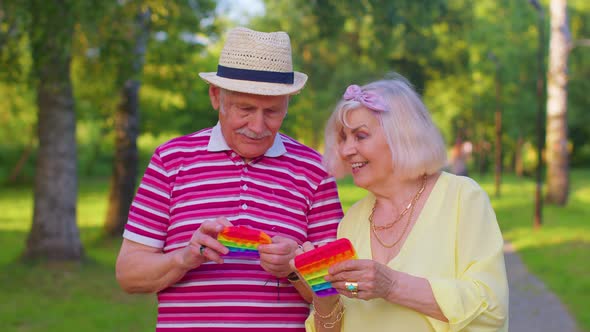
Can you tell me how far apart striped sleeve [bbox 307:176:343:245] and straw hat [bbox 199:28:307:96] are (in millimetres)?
449

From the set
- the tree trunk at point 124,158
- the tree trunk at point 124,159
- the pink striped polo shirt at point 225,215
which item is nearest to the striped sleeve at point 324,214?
the pink striped polo shirt at point 225,215

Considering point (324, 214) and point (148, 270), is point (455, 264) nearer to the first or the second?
point (324, 214)

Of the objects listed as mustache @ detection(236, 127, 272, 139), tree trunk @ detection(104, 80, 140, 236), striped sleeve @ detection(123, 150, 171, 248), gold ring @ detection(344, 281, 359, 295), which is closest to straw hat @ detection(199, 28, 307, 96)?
mustache @ detection(236, 127, 272, 139)

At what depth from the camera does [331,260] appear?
3195 millimetres

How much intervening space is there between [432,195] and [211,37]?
15.8m

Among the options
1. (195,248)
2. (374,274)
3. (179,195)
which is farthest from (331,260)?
(179,195)

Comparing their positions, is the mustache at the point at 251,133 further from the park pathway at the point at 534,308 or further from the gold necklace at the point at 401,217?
the park pathway at the point at 534,308

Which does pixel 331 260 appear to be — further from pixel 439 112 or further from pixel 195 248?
pixel 439 112

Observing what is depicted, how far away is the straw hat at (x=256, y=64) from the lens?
3.54 m

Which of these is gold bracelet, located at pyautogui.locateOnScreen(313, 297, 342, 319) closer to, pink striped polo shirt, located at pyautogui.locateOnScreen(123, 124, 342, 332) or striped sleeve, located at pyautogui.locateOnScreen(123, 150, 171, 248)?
pink striped polo shirt, located at pyautogui.locateOnScreen(123, 124, 342, 332)

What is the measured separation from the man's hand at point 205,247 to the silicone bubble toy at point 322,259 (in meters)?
0.29

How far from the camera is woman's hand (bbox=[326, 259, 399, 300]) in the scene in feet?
10.4

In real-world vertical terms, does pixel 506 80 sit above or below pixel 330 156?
below

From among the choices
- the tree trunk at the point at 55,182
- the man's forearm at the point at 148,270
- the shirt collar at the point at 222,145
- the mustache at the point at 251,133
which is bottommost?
the tree trunk at the point at 55,182
